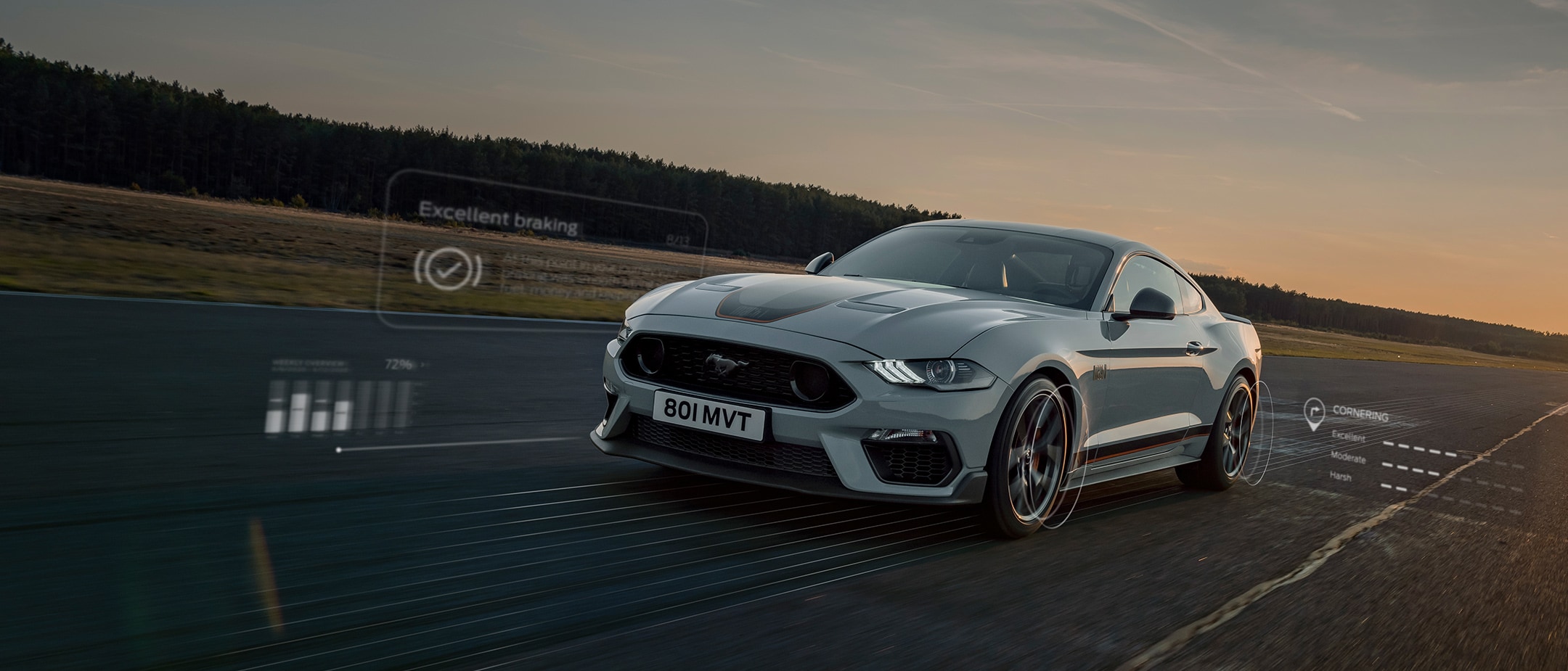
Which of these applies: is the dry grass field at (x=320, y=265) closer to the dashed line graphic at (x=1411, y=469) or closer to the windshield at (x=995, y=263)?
the windshield at (x=995, y=263)

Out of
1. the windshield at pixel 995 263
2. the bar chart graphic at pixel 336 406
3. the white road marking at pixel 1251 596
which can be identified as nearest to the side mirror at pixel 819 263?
the windshield at pixel 995 263

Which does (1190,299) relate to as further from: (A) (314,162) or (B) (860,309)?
(A) (314,162)

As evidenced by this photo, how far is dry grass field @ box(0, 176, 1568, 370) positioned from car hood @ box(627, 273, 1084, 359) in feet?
10.7

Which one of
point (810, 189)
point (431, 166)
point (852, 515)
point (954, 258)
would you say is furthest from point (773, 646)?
point (810, 189)

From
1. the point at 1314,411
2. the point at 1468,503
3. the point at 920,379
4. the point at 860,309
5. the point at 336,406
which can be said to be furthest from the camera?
the point at 1314,411

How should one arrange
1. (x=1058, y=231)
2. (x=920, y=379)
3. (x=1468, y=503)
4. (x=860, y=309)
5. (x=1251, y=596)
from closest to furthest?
(x=1251, y=596), (x=920, y=379), (x=860, y=309), (x=1058, y=231), (x=1468, y=503)

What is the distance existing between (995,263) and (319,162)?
18185 millimetres

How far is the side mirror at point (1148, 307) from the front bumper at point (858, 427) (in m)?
1.31

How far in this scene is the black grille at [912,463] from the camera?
14.2ft

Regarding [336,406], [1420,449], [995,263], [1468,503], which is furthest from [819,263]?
[1420,449]

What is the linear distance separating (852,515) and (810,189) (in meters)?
26.4

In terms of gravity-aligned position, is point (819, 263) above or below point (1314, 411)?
above

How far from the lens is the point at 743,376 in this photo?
451cm

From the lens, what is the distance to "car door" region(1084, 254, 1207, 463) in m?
5.28
